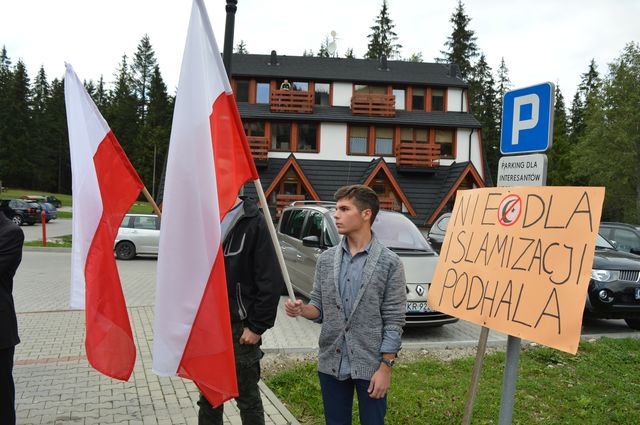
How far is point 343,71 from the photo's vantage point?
3503cm

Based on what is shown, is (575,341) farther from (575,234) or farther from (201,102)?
(201,102)

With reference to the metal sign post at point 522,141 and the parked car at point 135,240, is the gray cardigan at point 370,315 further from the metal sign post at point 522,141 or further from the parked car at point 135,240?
the parked car at point 135,240

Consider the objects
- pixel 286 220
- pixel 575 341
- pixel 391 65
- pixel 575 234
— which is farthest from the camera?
pixel 391 65

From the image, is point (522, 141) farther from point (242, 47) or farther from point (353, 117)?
point (242, 47)

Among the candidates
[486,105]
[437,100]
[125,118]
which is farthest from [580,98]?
[125,118]

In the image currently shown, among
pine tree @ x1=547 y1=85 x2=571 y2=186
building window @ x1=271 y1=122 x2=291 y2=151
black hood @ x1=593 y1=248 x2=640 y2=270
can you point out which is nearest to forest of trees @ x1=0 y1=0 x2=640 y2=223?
pine tree @ x1=547 y1=85 x2=571 y2=186

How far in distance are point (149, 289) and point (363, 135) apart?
22335 mm

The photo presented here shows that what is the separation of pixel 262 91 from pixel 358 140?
684 centimetres

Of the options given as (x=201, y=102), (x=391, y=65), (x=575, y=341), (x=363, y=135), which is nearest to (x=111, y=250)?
(x=201, y=102)

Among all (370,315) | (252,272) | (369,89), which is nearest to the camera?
(370,315)

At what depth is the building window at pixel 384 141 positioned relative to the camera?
3266 cm

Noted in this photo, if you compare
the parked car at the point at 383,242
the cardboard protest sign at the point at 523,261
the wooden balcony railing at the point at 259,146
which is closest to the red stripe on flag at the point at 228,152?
the cardboard protest sign at the point at 523,261

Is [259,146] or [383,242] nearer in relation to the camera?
[383,242]

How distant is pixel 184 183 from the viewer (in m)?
2.87
